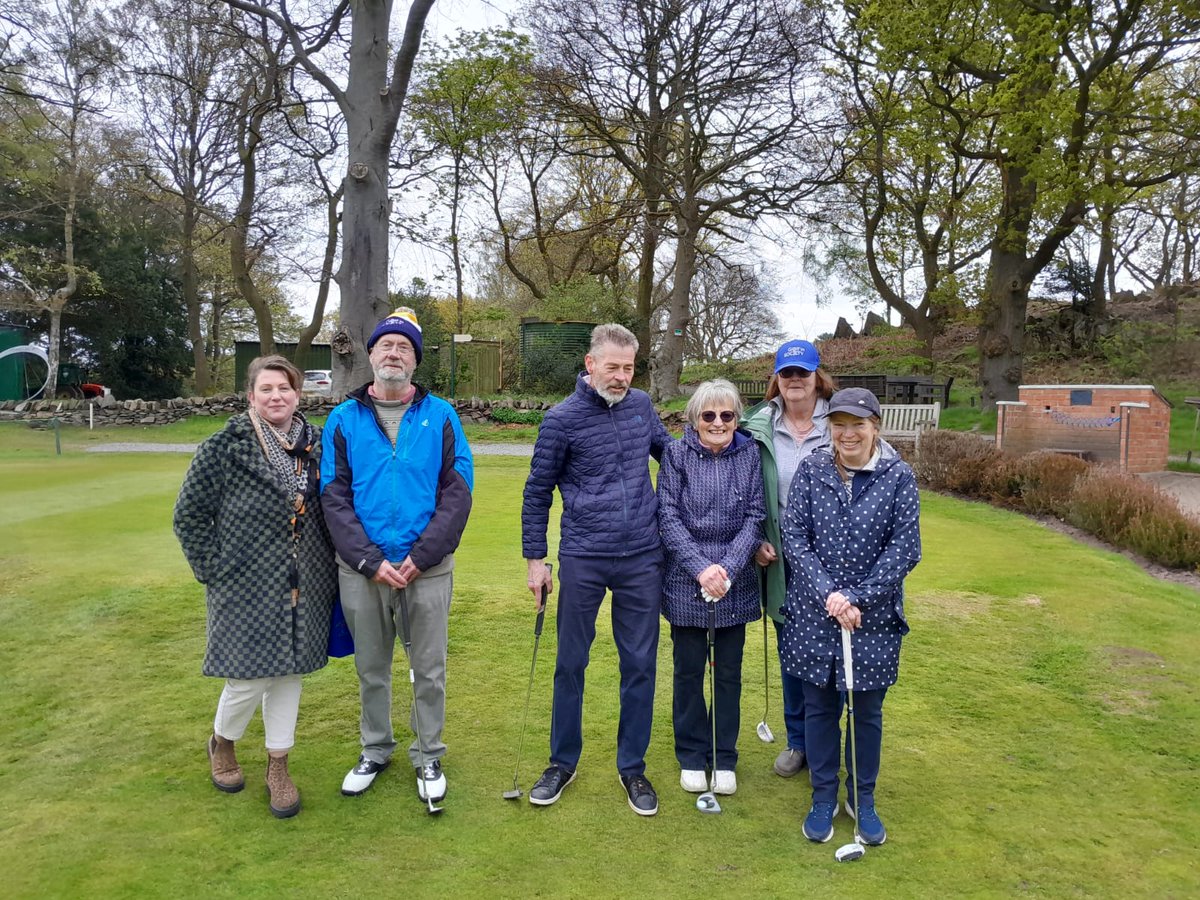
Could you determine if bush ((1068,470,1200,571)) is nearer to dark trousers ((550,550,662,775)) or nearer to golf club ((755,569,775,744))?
golf club ((755,569,775,744))

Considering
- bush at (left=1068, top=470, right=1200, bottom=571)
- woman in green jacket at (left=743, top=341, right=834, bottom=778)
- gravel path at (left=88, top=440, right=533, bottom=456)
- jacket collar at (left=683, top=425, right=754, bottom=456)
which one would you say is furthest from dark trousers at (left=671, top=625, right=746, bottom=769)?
gravel path at (left=88, top=440, right=533, bottom=456)

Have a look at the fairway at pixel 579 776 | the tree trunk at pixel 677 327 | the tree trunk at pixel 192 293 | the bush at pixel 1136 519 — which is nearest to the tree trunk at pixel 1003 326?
the tree trunk at pixel 677 327

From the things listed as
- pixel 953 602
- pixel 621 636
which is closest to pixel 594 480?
pixel 621 636

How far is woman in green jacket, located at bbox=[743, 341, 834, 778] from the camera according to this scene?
11.6ft

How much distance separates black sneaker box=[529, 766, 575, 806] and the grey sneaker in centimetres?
93

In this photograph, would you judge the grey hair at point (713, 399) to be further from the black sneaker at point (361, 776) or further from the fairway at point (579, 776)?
the black sneaker at point (361, 776)

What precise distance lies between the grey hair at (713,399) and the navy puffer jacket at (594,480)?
0.74 ft

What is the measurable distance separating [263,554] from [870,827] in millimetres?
Result: 2529

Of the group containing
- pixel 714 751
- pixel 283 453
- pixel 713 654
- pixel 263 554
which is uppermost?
pixel 283 453

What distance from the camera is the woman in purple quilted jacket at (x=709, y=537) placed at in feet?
11.1

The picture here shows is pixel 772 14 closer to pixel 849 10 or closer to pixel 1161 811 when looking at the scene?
pixel 849 10

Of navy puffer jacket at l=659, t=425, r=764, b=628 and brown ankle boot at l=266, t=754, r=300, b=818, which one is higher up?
navy puffer jacket at l=659, t=425, r=764, b=628

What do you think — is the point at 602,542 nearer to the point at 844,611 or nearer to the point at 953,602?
the point at 844,611

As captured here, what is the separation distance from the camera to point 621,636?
3.50 meters
